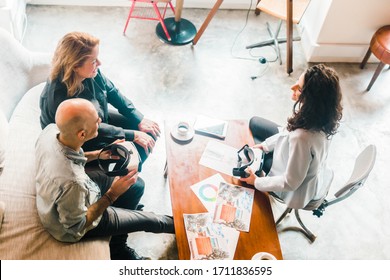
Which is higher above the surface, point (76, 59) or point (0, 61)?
point (76, 59)

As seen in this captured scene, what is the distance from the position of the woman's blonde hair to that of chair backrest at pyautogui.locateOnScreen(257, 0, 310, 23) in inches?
77.5

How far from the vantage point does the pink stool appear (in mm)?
3352

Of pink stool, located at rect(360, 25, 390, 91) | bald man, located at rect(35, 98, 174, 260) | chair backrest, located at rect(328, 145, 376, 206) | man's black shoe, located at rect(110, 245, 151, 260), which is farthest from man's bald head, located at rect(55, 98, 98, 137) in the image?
pink stool, located at rect(360, 25, 390, 91)

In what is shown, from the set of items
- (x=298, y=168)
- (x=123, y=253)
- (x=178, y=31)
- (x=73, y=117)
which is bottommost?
(x=123, y=253)

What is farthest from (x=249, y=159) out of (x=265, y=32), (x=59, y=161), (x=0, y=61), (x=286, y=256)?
(x=265, y=32)

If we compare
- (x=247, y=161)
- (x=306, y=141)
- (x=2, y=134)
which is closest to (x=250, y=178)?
(x=247, y=161)

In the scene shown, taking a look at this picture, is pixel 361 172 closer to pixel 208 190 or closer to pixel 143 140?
pixel 208 190

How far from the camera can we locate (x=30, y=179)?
6.68 feet

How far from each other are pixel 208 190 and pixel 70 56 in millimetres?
1035

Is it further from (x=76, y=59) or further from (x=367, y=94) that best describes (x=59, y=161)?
(x=367, y=94)

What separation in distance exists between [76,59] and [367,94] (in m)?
2.76

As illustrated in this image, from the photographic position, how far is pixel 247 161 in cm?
225

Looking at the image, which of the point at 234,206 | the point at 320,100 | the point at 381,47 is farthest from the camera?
the point at 381,47

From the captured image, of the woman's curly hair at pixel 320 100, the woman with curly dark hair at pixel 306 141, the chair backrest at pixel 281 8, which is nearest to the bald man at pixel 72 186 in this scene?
the woman with curly dark hair at pixel 306 141
